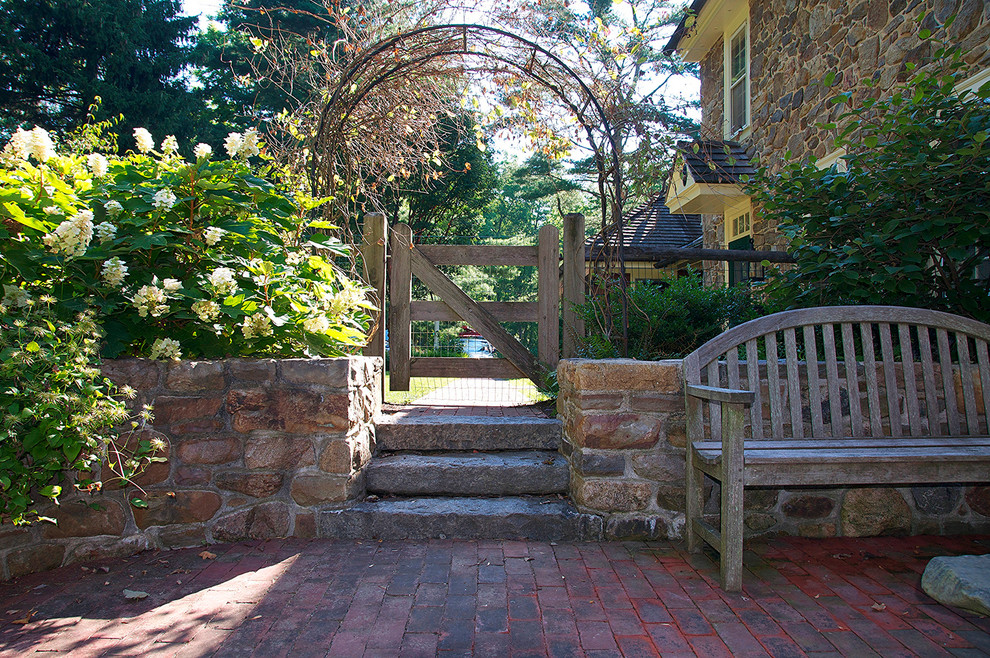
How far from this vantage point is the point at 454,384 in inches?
256

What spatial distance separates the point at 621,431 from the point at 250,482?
2.00 m

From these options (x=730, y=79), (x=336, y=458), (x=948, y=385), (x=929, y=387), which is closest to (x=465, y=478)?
(x=336, y=458)

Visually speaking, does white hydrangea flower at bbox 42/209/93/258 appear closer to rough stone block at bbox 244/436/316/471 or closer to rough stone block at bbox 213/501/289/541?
rough stone block at bbox 244/436/316/471

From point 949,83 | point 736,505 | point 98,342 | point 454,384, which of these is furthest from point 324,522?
point 949,83

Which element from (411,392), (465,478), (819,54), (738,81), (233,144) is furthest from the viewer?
(738,81)

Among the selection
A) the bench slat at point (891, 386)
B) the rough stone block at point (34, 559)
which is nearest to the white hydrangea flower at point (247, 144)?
the rough stone block at point (34, 559)

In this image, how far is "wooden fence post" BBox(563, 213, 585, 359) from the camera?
483cm

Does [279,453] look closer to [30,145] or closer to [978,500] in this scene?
[30,145]

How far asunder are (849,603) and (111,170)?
4348 millimetres

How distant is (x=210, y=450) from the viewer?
9.75ft

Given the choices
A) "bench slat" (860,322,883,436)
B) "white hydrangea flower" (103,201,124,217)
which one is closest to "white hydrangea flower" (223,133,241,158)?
"white hydrangea flower" (103,201,124,217)

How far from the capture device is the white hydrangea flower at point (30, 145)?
2.80 meters

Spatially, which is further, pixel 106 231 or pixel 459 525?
pixel 459 525

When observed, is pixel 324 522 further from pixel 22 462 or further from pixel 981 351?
pixel 981 351
